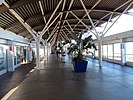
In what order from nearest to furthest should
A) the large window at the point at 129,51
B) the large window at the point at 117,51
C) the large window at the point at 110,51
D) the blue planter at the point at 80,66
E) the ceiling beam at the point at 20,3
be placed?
the ceiling beam at the point at 20,3, the blue planter at the point at 80,66, the large window at the point at 129,51, the large window at the point at 117,51, the large window at the point at 110,51

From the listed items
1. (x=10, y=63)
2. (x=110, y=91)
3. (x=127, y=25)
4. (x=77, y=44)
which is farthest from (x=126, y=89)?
(x=127, y=25)

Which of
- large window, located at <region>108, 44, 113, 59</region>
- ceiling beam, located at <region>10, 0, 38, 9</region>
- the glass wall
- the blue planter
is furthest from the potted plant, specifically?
large window, located at <region>108, 44, 113, 59</region>

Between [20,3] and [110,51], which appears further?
[110,51]

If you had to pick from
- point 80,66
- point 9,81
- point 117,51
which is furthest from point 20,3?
point 117,51

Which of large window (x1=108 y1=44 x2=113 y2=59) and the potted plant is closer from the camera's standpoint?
the potted plant

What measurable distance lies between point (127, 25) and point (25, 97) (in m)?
16.8

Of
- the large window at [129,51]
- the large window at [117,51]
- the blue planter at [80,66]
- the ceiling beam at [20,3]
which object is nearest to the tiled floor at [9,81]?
the blue planter at [80,66]

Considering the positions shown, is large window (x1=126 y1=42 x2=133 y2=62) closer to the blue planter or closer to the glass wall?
the blue planter

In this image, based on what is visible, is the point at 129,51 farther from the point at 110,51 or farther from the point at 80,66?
the point at 80,66

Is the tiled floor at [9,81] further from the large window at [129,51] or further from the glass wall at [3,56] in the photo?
the large window at [129,51]

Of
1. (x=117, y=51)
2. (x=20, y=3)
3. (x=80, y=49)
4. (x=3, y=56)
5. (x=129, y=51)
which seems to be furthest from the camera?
(x=117, y=51)

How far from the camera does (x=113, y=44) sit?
2447 centimetres

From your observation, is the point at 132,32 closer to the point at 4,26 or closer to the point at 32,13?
the point at 32,13

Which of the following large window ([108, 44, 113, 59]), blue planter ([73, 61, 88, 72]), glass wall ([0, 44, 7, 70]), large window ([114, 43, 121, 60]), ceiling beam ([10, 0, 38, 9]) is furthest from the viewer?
large window ([108, 44, 113, 59])
